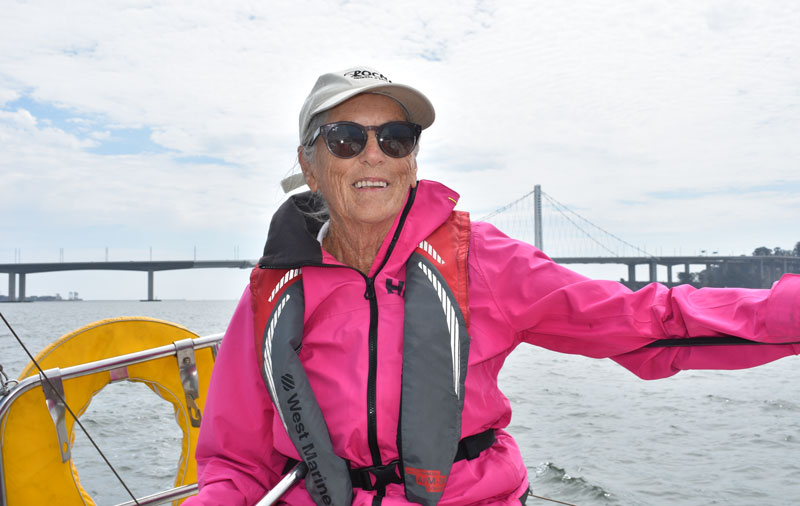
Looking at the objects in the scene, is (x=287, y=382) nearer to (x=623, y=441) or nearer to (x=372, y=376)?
(x=372, y=376)

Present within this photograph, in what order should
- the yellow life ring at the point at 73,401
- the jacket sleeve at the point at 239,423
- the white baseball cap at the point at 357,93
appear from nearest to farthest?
the white baseball cap at the point at 357,93 < the jacket sleeve at the point at 239,423 < the yellow life ring at the point at 73,401

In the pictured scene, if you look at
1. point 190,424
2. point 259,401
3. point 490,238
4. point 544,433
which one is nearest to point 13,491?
point 190,424

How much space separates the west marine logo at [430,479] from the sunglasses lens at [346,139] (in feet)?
2.27

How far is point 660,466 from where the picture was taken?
20.0 feet

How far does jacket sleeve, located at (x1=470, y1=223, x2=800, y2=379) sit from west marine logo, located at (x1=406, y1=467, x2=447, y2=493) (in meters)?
0.34

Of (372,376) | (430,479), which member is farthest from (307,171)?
(430,479)

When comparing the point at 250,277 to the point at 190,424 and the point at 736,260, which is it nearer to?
the point at 190,424

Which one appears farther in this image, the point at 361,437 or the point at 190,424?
the point at 190,424

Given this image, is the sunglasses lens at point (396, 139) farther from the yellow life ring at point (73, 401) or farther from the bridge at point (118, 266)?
the bridge at point (118, 266)

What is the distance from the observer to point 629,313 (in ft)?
4.02

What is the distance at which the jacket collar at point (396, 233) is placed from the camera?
1438 mm

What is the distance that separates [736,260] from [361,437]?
23157 mm

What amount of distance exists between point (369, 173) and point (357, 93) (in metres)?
0.18

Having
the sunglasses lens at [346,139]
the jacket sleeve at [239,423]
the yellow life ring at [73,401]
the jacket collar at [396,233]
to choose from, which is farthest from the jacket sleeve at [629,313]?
the yellow life ring at [73,401]
